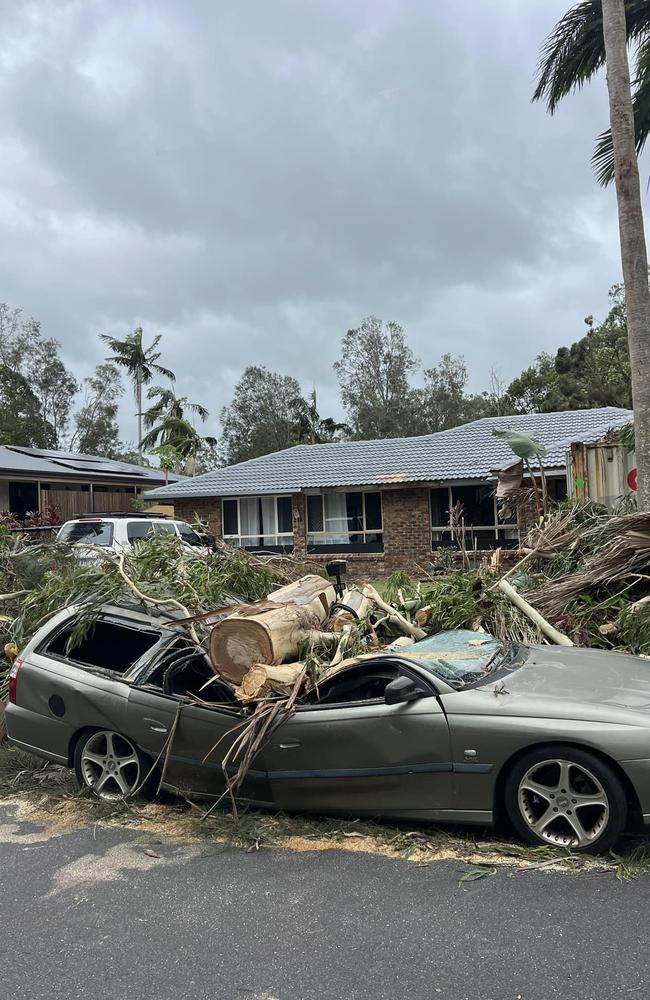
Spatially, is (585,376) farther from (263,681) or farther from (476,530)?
(263,681)

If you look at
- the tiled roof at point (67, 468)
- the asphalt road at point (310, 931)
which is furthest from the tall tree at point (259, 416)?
the asphalt road at point (310, 931)

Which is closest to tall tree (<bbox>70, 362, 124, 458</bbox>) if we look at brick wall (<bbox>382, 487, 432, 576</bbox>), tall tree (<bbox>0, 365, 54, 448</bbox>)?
tall tree (<bbox>0, 365, 54, 448</bbox>)

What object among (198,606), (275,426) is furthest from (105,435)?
(198,606)

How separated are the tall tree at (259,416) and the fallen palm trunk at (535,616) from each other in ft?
137

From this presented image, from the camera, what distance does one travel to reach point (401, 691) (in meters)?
4.28

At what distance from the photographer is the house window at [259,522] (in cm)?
2330

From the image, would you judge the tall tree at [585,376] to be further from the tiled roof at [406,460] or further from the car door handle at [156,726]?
the car door handle at [156,726]

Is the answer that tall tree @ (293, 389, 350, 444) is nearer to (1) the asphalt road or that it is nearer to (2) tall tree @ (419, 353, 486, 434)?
(2) tall tree @ (419, 353, 486, 434)

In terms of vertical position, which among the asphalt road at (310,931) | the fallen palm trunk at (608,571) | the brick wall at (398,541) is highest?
the brick wall at (398,541)

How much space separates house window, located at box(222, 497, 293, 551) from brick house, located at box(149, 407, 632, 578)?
0.03 metres

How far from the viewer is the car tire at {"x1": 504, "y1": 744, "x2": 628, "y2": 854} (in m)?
3.83

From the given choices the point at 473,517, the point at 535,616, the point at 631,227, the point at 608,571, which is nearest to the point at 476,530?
the point at 473,517

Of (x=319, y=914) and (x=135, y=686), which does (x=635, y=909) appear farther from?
(x=135, y=686)

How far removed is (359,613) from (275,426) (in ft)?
143
